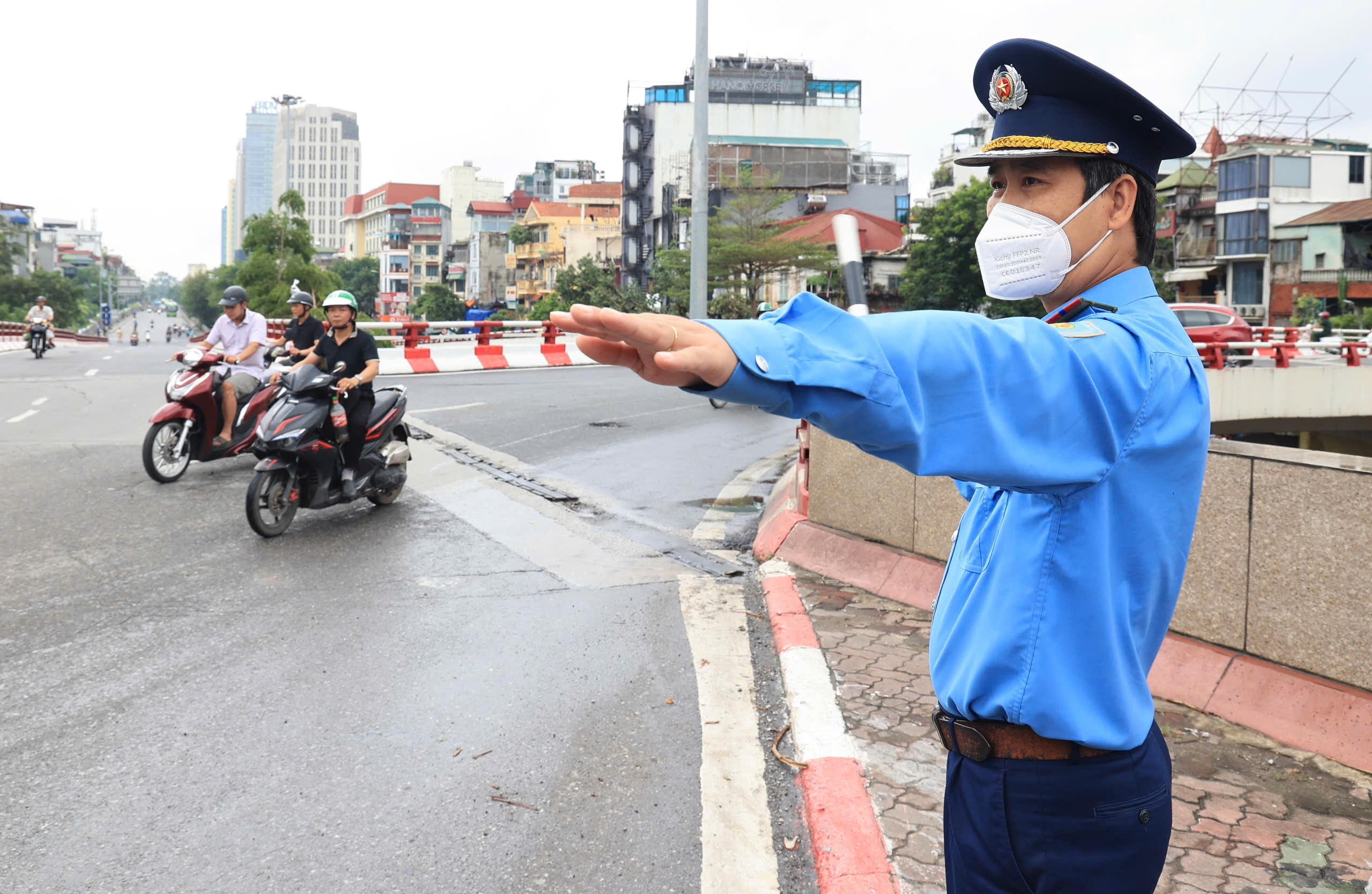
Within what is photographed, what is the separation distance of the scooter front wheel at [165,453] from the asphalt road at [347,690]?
0.15 m

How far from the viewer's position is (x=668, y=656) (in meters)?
5.29

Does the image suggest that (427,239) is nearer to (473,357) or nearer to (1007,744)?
(473,357)

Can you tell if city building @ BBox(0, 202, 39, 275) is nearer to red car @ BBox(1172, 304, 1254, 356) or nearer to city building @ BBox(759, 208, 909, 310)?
city building @ BBox(759, 208, 909, 310)

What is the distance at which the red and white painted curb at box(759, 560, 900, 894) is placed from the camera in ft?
10.4

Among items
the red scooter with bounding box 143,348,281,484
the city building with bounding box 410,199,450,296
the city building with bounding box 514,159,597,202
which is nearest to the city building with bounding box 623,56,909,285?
the city building with bounding box 514,159,597,202

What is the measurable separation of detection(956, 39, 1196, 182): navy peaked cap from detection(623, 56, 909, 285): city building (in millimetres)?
71021

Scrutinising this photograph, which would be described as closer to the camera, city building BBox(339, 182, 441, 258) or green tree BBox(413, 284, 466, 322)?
green tree BBox(413, 284, 466, 322)

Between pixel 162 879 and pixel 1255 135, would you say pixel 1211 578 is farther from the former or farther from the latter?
pixel 1255 135

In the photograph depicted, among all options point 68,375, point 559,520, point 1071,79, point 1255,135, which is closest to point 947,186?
point 1255,135

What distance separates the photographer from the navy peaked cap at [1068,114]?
160 cm

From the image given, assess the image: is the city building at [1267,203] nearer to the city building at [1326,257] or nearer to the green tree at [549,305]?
the city building at [1326,257]

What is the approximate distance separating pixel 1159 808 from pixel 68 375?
2145 centimetres

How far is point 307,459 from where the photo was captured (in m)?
7.94

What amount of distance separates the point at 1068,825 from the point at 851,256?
134cm
